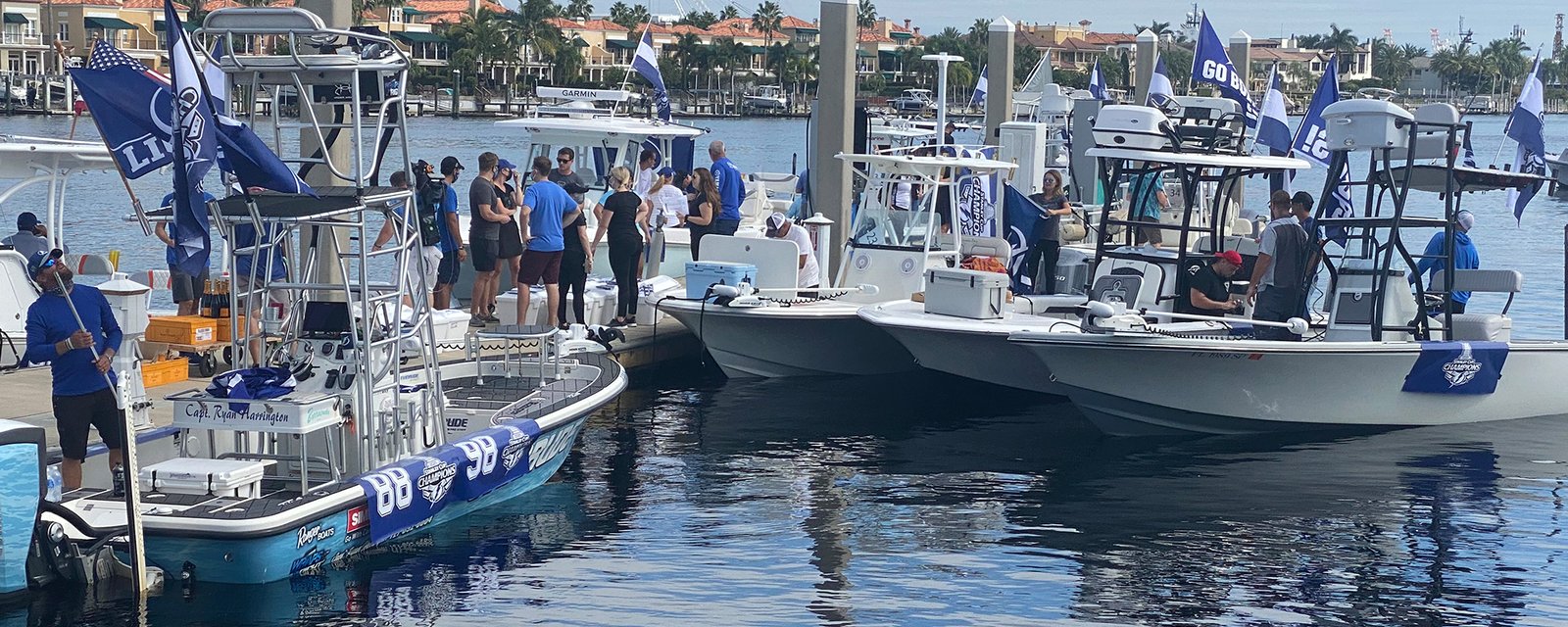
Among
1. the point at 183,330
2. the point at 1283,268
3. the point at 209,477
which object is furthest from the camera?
the point at 1283,268

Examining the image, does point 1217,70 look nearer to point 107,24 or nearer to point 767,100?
point 107,24

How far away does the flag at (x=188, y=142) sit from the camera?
9711 mm

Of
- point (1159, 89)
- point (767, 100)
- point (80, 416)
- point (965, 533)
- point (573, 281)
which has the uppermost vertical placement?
point (767, 100)

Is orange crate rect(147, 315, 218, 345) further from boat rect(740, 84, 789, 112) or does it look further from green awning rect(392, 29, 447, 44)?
boat rect(740, 84, 789, 112)

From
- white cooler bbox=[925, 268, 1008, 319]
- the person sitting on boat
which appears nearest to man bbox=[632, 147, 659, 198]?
white cooler bbox=[925, 268, 1008, 319]

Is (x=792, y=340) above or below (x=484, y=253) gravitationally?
below

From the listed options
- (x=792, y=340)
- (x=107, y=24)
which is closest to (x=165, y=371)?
(x=792, y=340)

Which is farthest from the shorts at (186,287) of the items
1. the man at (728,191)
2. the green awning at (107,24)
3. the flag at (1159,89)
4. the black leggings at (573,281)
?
the green awning at (107,24)

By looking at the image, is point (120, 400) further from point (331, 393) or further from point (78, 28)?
point (78, 28)

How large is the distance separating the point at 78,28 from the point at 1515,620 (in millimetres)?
119881

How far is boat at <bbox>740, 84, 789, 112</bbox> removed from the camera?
13762 cm

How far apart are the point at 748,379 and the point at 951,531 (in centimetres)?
593

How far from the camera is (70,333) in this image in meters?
9.88

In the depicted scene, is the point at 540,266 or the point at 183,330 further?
the point at 540,266
